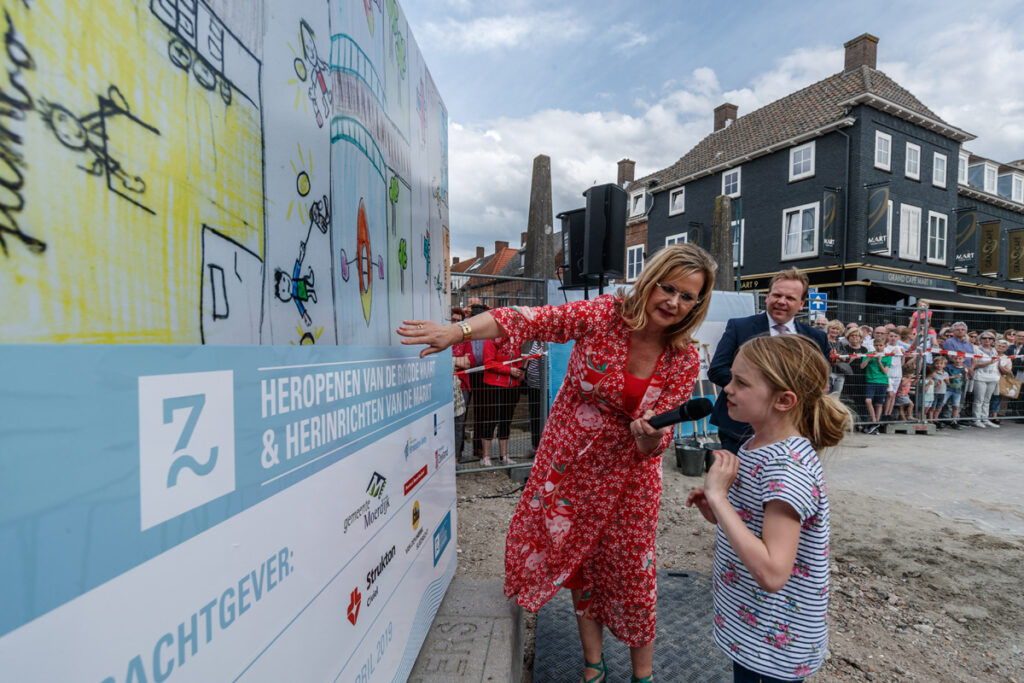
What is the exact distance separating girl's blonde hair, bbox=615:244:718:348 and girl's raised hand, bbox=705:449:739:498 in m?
0.61

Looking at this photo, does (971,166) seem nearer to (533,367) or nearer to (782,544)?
(533,367)

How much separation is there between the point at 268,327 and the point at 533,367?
4.88 metres

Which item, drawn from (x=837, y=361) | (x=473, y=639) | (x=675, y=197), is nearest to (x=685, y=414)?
(x=473, y=639)

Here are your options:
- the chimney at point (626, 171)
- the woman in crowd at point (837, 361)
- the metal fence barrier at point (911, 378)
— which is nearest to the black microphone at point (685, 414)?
the metal fence barrier at point (911, 378)

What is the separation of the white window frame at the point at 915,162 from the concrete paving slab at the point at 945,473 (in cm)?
1506

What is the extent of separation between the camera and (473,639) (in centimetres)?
226

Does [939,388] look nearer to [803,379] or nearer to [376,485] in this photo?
[803,379]

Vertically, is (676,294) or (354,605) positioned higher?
(676,294)

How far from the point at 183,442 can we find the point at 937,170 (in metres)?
27.8

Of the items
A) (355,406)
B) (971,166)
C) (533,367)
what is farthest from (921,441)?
(971,166)

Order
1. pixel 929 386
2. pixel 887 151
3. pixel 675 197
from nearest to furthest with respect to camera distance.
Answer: pixel 929 386 → pixel 887 151 → pixel 675 197

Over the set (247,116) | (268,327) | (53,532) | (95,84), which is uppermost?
(247,116)

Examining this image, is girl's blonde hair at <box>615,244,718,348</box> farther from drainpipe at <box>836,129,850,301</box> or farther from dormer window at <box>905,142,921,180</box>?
dormer window at <box>905,142,921,180</box>

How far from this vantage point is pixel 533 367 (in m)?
5.87
